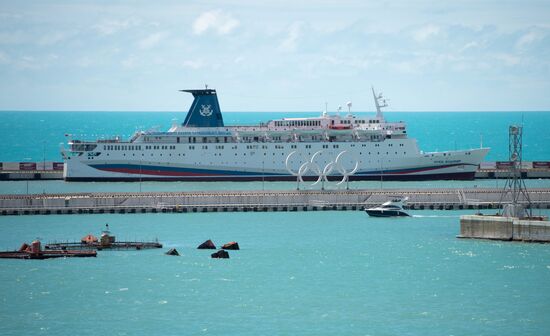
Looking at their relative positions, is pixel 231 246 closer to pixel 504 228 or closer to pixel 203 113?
→ pixel 504 228

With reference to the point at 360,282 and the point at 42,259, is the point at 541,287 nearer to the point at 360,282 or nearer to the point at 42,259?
the point at 360,282

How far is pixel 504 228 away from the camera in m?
56.6

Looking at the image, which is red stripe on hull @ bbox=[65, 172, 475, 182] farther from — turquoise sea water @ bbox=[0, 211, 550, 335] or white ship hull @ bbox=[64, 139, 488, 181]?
turquoise sea water @ bbox=[0, 211, 550, 335]

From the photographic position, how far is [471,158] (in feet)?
292

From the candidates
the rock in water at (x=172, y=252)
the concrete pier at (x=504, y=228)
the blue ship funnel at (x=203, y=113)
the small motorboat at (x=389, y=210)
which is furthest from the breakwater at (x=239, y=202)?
the blue ship funnel at (x=203, y=113)

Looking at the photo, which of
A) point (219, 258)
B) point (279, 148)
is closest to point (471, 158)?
point (279, 148)

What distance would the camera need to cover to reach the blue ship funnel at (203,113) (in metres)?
92.1

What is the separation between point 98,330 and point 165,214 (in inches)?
1041

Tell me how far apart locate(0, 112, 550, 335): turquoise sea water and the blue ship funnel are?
86.0 ft

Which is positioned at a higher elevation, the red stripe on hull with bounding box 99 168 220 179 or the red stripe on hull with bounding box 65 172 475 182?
the red stripe on hull with bounding box 99 168 220 179

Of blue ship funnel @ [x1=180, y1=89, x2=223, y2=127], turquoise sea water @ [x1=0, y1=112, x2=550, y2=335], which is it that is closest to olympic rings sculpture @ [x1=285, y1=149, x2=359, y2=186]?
blue ship funnel @ [x1=180, y1=89, x2=223, y2=127]

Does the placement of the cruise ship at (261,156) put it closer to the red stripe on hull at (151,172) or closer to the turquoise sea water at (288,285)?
the red stripe on hull at (151,172)

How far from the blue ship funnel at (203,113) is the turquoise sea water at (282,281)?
86.0 ft

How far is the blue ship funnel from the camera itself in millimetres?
92125
